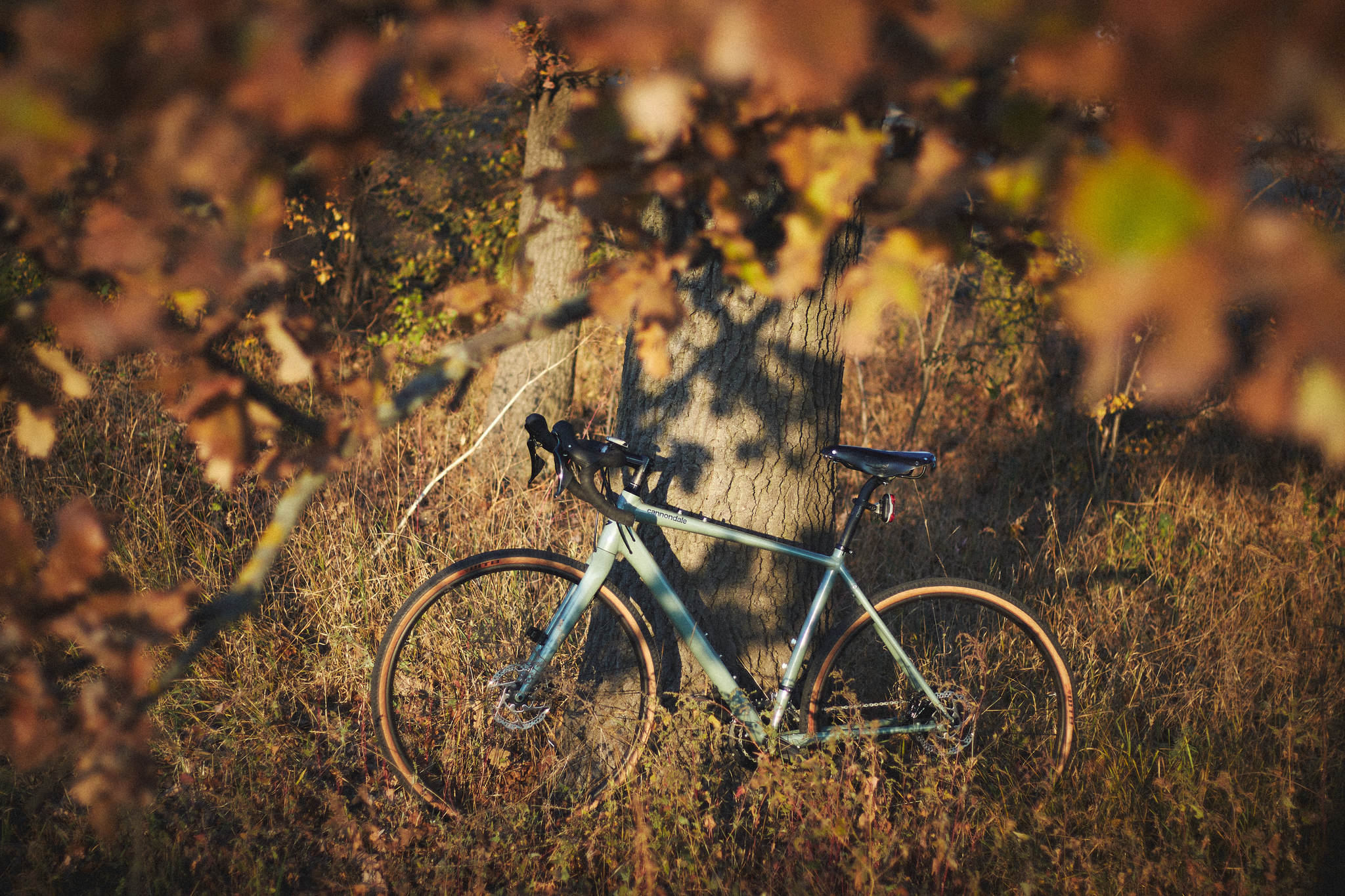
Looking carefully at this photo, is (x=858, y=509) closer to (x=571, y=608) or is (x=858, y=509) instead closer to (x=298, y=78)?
(x=571, y=608)

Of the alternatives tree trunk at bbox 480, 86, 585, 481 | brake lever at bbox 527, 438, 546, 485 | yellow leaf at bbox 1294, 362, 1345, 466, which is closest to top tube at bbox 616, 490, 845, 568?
brake lever at bbox 527, 438, 546, 485

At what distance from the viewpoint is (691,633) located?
237 cm

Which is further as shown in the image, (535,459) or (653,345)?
(535,459)

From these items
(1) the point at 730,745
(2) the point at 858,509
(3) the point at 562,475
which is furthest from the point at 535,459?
(1) the point at 730,745

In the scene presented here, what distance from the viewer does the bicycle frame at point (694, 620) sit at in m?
2.28

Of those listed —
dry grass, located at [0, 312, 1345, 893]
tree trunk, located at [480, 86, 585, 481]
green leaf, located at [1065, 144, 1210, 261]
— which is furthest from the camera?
tree trunk, located at [480, 86, 585, 481]

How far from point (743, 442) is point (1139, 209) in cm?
184

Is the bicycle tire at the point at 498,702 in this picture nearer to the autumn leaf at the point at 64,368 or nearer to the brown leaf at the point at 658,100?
the autumn leaf at the point at 64,368

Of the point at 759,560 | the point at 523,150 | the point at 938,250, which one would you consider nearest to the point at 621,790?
the point at 759,560

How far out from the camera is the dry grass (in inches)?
84.2

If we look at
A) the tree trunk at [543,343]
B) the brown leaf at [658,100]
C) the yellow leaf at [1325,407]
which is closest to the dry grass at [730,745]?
the tree trunk at [543,343]

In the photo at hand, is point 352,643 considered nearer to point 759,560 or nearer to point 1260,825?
point 759,560

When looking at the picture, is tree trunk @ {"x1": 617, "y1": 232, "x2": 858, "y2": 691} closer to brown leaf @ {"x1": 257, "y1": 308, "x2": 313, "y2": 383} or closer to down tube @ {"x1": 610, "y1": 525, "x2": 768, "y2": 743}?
down tube @ {"x1": 610, "y1": 525, "x2": 768, "y2": 743}

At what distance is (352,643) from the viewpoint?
2910mm
